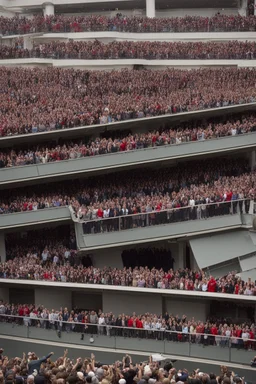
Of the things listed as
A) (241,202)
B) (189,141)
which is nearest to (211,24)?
(189,141)

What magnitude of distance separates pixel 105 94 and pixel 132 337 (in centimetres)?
1618

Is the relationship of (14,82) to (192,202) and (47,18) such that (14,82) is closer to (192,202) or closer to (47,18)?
(47,18)

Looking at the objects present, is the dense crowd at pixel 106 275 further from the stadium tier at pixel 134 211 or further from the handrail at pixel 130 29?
the handrail at pixel 130 29

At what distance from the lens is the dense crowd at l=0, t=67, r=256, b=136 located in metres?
40.7

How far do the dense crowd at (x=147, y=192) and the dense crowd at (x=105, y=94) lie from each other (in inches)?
105

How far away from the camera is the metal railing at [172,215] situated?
35.5 meters

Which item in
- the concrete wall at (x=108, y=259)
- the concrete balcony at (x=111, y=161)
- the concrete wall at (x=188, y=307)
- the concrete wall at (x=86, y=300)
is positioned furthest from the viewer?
the concrete balcony at (x=111, y=161)

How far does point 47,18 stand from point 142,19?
608 centimetres

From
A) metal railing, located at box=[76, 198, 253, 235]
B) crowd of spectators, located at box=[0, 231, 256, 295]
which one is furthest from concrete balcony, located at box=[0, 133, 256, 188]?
metal railing, located at box=[76, 198, 253, 235]

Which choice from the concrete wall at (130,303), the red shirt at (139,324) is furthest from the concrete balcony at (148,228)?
the red shirt at (139,324)

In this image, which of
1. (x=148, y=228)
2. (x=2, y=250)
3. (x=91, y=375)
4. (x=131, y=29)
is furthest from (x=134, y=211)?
(x=131, y=29)

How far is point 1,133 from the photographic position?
39.6 m

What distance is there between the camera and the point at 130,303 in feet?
116

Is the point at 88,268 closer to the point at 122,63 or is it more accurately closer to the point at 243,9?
the point at 122,63
